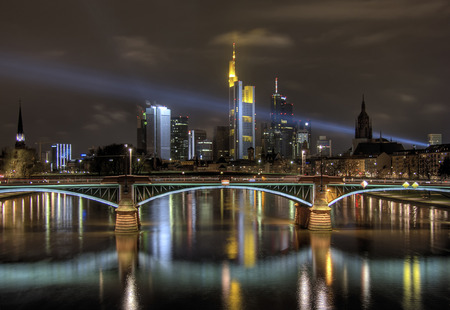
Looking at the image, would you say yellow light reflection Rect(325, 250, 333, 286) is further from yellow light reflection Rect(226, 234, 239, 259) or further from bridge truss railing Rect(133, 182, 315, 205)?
bridge truss railing Rect(133, 182, 315, 205)

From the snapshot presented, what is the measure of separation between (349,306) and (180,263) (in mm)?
19587

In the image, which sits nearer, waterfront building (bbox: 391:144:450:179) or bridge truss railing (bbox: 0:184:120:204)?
bridge truss railing (bbox: 0:184:120:204)

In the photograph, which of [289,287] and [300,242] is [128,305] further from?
[300,242]

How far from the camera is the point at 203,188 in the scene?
207 ft

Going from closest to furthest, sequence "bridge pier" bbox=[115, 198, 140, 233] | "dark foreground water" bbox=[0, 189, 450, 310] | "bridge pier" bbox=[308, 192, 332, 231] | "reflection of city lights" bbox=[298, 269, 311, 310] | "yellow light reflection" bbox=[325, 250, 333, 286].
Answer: "reflection of city lights" bbox=[298, 269, 311, 310], "dark foreground water" bbox=[0, 189, 450, 310], "yellow light reflection" bbox=[325, 250, 333, 286], "bridge pier" bbox=[115, 198, 140, 233], "bridge pier" bbox=[308, 192, 332, 231]

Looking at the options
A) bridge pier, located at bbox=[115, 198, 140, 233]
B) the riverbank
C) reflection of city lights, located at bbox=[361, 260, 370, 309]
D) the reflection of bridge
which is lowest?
reflection of city lights, located at bbox=[361, 260, 370, 309]

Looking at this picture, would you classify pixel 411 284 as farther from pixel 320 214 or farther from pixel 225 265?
pixel 320 214

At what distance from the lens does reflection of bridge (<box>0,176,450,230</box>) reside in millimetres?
60781

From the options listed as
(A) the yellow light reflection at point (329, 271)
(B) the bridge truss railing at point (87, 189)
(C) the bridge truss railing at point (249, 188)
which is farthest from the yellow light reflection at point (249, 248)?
(B) the bridge truss railing at point (87, 189)

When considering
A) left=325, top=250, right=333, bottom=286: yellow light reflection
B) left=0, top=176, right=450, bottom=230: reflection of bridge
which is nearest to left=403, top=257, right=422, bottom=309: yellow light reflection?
left=325, top=250, right=333, bottom=286: yellow light reflection

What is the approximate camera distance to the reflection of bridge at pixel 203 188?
60.8 m

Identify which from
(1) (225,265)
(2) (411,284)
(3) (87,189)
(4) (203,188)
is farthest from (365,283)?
(3) (87,189)

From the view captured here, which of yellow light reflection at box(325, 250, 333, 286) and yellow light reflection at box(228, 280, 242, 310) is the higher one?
yellow light reflection at box(325, 250, 333, 286)

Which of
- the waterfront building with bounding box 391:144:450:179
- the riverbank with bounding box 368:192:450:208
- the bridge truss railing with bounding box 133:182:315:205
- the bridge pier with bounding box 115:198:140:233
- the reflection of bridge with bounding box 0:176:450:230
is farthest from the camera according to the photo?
the waterfront building with bounding box 391:144:450:179
